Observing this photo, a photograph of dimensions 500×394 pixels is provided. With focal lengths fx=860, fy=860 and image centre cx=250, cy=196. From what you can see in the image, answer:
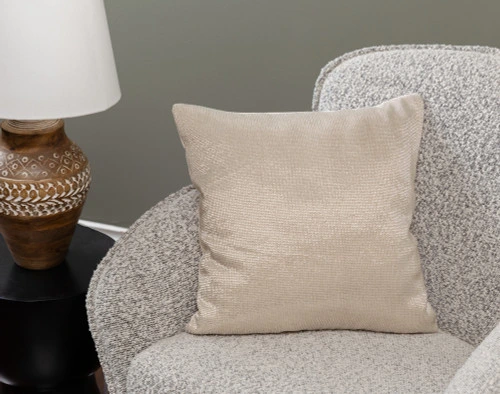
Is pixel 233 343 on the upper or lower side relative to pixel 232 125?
lower

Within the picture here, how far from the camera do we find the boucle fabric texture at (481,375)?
1096mm

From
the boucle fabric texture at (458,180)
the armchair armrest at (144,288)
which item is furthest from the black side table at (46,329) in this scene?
the boucle fabric texture at (458,180)

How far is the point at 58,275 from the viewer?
5.74 feet

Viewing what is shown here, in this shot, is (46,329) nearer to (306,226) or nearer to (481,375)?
(306,226)

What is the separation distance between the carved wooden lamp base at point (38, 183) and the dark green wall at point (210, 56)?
2.27 feet

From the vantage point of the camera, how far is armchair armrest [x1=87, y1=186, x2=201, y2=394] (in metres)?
1.44

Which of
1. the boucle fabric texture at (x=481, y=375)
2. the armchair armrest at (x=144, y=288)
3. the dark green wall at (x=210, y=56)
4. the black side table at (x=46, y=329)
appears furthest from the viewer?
the dark green wall at (x=210, y=56)

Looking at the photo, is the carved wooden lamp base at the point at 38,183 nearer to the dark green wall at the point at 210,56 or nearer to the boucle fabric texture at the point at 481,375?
the dark green wall at the point at 210,56

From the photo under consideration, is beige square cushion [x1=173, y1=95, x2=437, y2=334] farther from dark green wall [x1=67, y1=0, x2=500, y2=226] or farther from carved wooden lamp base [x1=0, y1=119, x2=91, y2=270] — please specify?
dark green wall [x1=67, y1=0, x2=500, y2=226]

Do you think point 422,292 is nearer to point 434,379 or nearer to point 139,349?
point 434,379

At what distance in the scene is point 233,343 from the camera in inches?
56.6

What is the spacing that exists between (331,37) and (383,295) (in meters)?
0.88

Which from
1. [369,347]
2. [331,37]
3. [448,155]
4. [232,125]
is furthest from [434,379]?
[331,37]

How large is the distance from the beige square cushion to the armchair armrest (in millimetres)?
39
